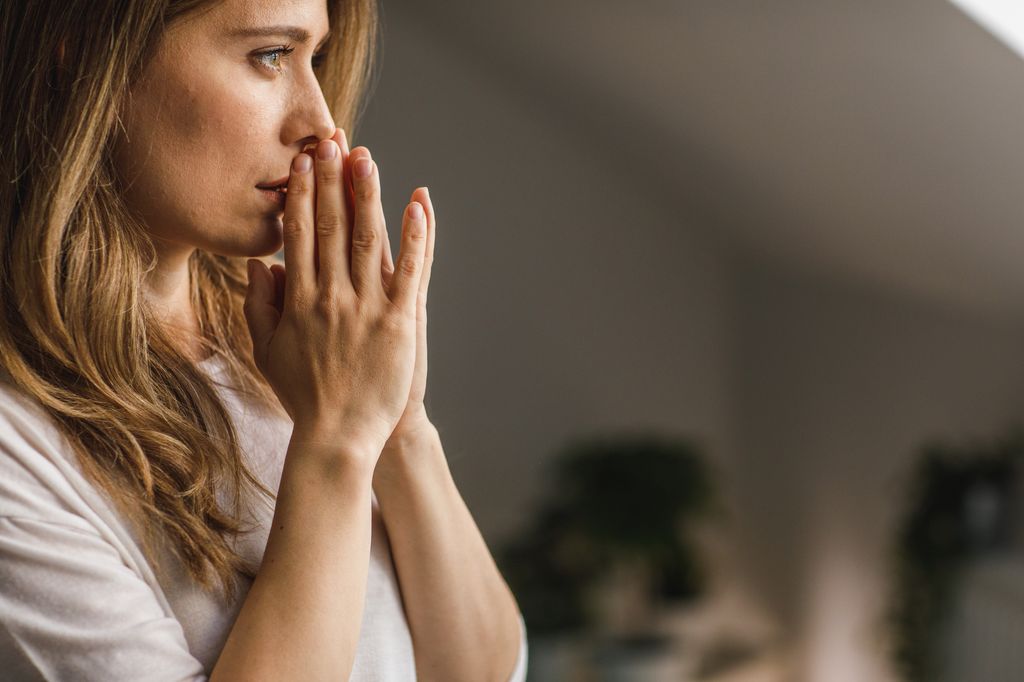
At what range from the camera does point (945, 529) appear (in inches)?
111

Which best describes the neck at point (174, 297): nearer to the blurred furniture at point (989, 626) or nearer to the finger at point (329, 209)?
the finger at point (329, 209)

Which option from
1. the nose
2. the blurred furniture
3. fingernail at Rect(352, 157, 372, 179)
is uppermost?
the nose

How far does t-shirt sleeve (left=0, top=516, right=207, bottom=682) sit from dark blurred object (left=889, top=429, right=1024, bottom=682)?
2.56 meters

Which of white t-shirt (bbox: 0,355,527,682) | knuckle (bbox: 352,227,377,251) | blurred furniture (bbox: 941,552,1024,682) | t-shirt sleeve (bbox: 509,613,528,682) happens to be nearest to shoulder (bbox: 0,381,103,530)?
white t-shirt (bbox: 0,355,527,682)

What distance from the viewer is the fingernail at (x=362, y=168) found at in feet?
2.37

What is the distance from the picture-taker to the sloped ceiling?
1830mm

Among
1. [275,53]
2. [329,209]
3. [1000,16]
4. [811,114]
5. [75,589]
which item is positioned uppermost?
[811,114]

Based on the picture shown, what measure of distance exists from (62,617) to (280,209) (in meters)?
0.30

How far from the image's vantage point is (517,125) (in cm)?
394

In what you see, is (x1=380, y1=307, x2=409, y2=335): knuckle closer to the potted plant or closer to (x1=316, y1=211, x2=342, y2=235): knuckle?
(x1=316, y1=211, x2=342, y2=235): knuckle

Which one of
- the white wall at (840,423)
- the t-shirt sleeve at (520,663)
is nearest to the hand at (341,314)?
the t-shirt sleeve at (520,663)

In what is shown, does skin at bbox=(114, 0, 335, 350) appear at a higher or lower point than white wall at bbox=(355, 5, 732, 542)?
lower

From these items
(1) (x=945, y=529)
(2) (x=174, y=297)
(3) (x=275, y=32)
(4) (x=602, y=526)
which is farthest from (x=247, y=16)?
(4) (x=602, y=526)

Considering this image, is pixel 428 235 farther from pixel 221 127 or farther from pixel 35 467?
pixel 35 467
